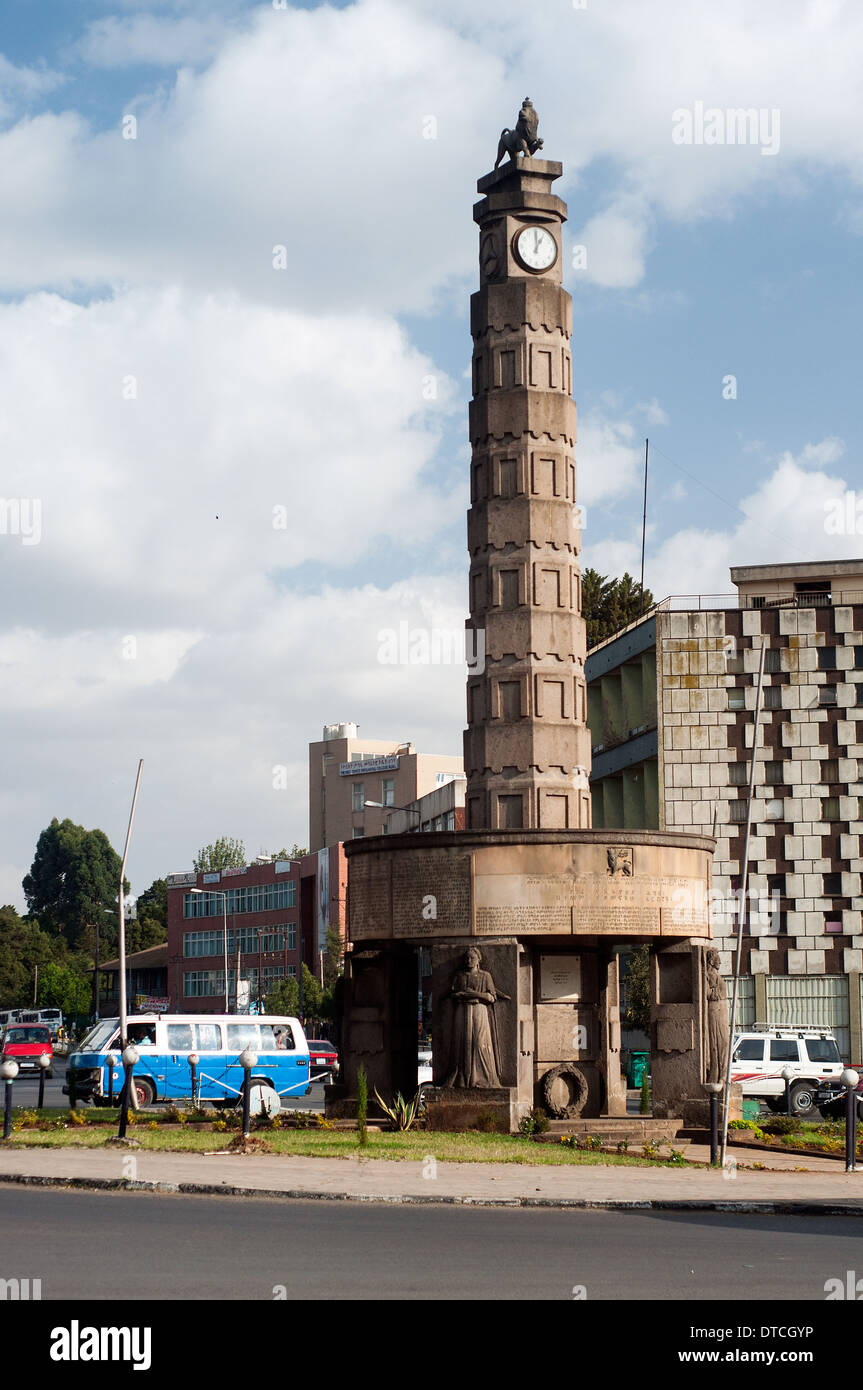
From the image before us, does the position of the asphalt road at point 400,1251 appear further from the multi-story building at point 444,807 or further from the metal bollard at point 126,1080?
the multi-story building at point 444,807

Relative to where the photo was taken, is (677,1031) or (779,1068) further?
(779,1068)

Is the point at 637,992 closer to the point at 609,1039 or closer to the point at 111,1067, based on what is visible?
the point at 111,1067

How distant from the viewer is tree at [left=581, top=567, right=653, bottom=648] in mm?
74875

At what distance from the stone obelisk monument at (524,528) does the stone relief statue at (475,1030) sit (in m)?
2.70

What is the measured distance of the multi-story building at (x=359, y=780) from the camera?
12075 centimetres

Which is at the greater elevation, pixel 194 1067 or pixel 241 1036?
pixel 241 1036

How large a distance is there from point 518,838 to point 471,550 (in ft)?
17.8

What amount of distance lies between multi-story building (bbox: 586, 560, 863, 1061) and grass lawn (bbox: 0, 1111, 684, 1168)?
42407 millimetres

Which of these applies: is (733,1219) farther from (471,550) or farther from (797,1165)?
(471,550)

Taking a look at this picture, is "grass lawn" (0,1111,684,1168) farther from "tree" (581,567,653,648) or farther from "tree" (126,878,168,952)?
"tree" (126,878,168,952)

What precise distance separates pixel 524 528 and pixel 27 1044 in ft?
133

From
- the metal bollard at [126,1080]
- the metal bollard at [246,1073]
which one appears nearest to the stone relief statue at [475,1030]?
the metal bollard at [246,1073]

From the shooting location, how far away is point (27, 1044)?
61.5 metres

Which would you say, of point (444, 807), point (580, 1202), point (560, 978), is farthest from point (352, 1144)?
point (444, 807)
